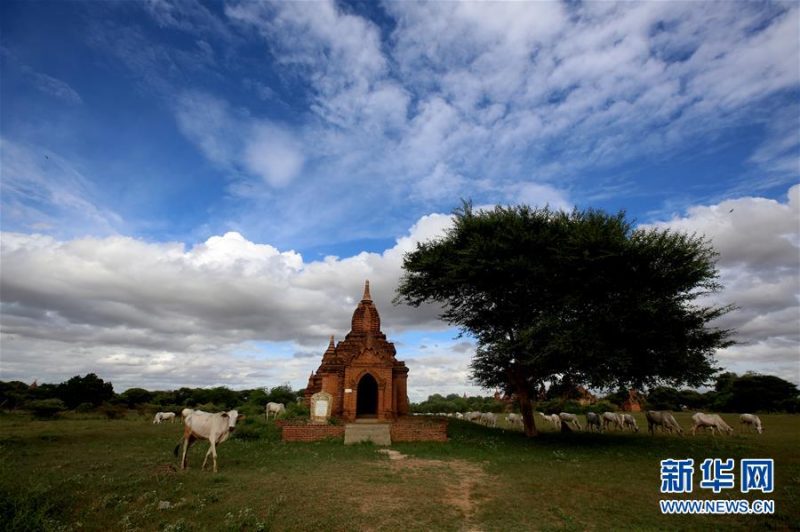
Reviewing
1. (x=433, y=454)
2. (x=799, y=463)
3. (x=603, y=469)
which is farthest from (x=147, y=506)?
(x=799, y=463)

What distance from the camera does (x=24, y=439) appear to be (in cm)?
1859

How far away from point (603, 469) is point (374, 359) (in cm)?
1423

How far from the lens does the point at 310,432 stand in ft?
65.3

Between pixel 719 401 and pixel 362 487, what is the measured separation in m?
58.7

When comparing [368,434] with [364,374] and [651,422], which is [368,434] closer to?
[364,374]

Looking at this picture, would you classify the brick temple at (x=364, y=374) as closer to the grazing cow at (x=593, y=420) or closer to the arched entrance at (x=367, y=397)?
the arched entrance at (x=367, y=397)

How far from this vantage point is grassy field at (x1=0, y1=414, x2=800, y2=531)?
8.51m

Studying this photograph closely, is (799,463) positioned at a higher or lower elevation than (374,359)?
lower

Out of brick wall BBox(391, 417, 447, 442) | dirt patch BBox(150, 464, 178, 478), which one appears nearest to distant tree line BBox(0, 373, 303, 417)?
brick wall BBox(391, 417, 447, 442)

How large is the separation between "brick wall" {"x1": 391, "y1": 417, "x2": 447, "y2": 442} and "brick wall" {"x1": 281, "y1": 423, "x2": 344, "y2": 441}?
105 inches

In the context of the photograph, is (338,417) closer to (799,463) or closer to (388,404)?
(388,404)

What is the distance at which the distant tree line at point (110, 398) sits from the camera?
38156mm

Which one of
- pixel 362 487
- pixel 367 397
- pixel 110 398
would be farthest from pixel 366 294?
pixel 110 398

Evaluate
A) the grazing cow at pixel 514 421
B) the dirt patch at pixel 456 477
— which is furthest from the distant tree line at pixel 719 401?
the dirt patch at pixel 456 477
